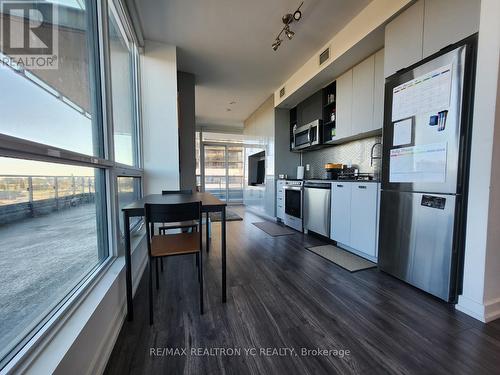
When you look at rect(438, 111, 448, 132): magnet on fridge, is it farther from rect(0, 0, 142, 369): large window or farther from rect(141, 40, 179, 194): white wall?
rect(141, 40, 179, 194): white wall

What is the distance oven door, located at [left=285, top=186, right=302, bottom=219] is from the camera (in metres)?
3.68

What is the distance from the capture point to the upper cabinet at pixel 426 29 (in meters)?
1.48

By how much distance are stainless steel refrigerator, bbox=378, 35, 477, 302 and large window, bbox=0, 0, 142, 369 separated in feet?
7.94

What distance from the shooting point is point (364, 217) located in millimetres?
2436

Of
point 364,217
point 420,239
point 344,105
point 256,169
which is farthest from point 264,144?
point 420,239

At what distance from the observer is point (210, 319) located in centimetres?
146

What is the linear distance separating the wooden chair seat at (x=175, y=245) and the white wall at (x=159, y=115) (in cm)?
133

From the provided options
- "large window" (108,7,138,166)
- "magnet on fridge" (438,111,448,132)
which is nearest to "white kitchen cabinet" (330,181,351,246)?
"magnet on fridge" (438,111,448,132)

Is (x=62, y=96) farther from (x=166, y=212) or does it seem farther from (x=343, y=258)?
(x=343, y=258)

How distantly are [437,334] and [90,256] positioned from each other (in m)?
2.27

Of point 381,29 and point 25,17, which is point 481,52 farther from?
point 25,17

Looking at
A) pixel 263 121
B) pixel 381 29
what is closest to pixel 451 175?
pixel 381 29

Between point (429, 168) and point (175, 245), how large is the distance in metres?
2.12

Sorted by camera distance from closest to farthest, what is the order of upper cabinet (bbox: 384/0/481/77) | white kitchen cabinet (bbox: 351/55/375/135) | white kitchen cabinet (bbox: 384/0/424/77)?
upper cabinet (bbox: 384/0/481/77) < white kitchen cabinet (bbox: 384/0/424/77) < white kitchen cabinet (bbox: 351/55/375/135)
